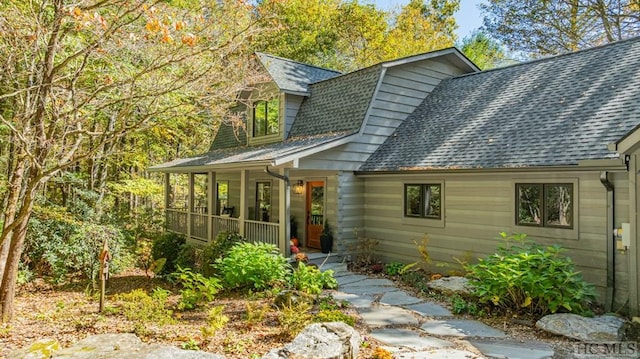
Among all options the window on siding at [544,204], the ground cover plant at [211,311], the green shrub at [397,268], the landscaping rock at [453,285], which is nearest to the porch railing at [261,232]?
the ground cover plant at [211,311]

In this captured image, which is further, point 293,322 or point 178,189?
point 178,189

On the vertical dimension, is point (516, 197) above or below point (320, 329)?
above

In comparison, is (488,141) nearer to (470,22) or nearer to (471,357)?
(471,357)

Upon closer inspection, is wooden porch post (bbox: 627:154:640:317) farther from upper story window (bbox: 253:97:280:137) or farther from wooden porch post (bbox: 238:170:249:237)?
upper story window (bbox: 253:97:280:137)

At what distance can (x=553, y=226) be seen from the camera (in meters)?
8.18

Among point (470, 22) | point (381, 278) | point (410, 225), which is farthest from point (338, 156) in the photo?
point (470, 22)

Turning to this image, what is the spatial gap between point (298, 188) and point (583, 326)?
8.50m

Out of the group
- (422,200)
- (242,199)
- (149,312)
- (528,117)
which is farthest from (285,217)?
(528,117)

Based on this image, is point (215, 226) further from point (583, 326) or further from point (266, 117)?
point (583, 326)

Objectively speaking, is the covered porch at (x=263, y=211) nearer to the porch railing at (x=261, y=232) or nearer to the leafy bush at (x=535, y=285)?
the porch railing at (x=261, y=232)

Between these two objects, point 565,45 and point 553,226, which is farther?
point 565,45

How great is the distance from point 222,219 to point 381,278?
535 cm

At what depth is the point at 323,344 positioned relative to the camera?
508 cm

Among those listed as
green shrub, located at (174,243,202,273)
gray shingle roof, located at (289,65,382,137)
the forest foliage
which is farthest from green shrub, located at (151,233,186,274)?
gray shingle roof, located at (289,65,382,137)
